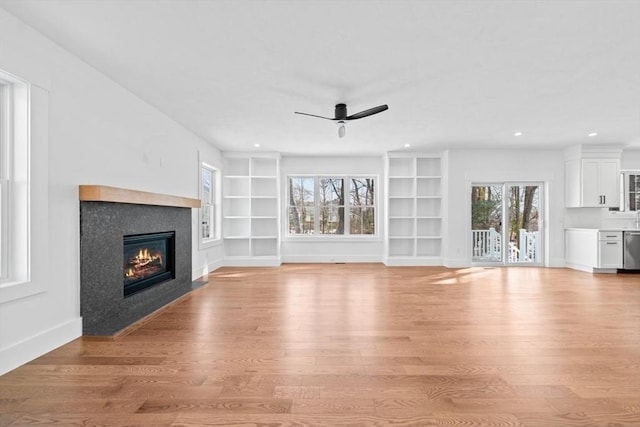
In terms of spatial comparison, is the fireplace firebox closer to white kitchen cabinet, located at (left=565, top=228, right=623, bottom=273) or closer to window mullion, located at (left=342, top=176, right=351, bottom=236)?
window mullion, located at (left=342, top=176, right=351, bottom=236)

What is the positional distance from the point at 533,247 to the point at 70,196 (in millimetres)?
8227

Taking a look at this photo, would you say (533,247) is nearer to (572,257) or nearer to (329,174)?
(572,257)

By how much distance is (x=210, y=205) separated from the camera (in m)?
7.27

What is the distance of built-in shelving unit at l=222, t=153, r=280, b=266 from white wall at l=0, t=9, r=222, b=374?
145 inches

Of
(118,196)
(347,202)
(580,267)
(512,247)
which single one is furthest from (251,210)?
(580,267)

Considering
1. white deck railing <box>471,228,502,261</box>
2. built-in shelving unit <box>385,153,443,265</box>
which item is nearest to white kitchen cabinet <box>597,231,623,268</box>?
white deck railing <box>471,228,502,261</box>

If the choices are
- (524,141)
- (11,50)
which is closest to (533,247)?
(524,141)

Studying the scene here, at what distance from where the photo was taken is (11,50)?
2.44 metres

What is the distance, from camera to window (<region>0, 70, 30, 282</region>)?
2.54m

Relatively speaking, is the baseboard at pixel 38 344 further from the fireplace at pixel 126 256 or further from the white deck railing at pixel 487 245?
the white deck railing at pixel 487 245

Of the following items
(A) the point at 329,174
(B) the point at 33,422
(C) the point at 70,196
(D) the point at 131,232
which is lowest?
(B) the point at 33,422

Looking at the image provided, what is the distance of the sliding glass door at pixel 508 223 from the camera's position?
24.5ft

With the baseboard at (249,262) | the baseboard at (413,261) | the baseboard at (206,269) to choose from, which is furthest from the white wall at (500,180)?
the baseboard at (206,269)

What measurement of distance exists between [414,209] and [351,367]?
5773mm
